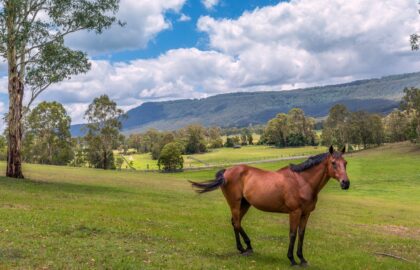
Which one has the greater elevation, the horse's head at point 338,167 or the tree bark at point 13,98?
the tree bark at point 13,98

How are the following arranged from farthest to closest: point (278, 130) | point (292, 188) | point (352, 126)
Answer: point (278, 130), point (352, 126), point (292, 188)

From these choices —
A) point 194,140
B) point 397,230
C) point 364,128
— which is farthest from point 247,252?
point 194,140

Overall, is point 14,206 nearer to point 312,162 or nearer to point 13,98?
point 13,98

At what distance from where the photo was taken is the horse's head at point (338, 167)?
38.6 ft

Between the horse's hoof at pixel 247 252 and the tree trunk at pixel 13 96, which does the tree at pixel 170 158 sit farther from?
the horse's hoof at pixel 247 252

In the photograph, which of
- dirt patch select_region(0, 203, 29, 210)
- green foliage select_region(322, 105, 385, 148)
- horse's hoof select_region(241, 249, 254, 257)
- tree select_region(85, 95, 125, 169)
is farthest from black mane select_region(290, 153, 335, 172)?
green foliage select_region(322, 105, 385, 148)

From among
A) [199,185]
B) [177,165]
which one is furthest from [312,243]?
[177,165]

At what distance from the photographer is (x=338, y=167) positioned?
12023 millimetres

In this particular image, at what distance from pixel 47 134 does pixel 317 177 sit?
9680cm

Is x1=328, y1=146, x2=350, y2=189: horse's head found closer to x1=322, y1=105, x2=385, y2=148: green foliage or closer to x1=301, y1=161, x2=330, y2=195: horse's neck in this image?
x1=301, y1=161, x2=330, y2=195: horse's neck

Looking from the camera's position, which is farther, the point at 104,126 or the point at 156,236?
the point at 104,126

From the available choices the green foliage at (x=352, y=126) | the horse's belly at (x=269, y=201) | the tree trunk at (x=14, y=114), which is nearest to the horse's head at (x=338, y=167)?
the horse's belly at (x=269, y=201)

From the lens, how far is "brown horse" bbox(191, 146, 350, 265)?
12336mm

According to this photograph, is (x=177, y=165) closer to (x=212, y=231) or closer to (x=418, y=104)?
(x=418, y=104)
